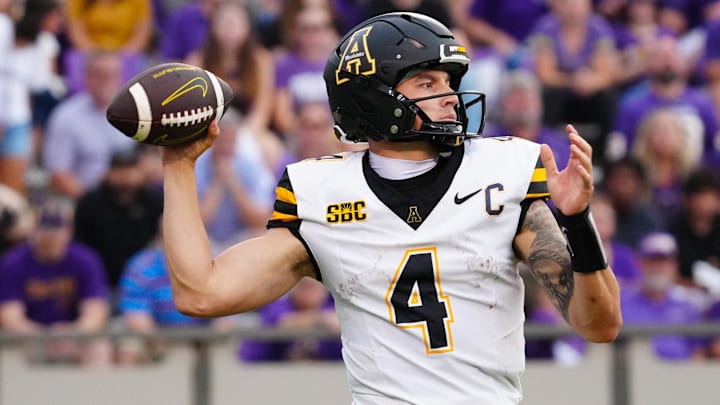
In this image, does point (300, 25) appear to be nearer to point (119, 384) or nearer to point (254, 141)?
point (254, 141)

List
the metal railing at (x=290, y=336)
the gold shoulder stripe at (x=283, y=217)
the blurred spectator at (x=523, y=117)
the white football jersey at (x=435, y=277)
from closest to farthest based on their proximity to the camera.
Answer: the white football jersey at (x=435, y=277) < the gold shoulder stripe at (x=283, y=217) < the metal railing at (x=290, y=336) < the blurred spectator at (x=523, y=117)

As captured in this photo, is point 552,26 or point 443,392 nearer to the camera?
point 443,392

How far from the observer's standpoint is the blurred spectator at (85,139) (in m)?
8.77

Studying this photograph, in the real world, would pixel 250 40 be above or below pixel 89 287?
above

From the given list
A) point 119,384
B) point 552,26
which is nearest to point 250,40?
point 552,26

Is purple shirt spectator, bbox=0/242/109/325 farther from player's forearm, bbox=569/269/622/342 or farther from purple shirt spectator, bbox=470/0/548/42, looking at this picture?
player's forearm, bbox=569/269/622/342

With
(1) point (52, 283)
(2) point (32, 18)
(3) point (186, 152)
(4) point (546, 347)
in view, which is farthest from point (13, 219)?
(3) point (186, 152)

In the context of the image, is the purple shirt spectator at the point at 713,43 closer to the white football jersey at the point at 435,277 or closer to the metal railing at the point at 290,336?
the metal railing at the point at 290,336

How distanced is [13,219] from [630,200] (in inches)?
164

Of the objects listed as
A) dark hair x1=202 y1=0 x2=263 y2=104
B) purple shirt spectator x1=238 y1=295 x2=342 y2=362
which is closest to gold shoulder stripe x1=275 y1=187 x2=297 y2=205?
purple shirt spectator x1=238 y1=295 x2=342 y2=362

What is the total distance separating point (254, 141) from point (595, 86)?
2693mm

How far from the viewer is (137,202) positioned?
331 inches

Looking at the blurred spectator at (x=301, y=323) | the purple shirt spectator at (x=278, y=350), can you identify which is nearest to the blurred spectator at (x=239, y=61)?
the blurred spectator at (x=301, y=323)

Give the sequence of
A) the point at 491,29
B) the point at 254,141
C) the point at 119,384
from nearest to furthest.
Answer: the point at 119,384 < the point at 254,141 < the point at 491,29
